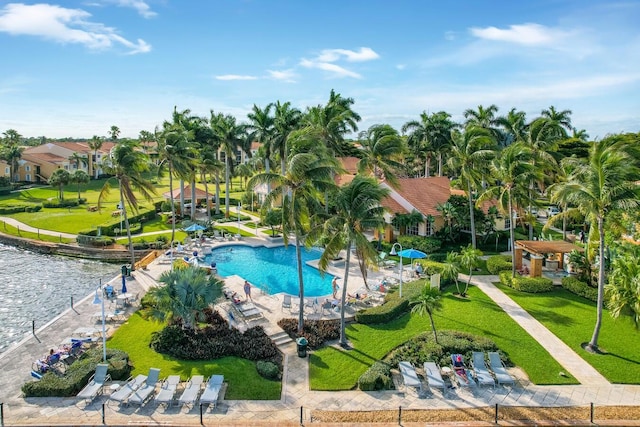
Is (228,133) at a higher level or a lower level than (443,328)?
higher

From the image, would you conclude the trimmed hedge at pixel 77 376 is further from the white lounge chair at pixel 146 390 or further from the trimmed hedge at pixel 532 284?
the trimmed hedge at pixel 532 284

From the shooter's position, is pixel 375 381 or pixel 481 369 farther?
pixel 481 369

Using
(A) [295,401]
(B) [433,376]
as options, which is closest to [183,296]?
(A) [295,401]

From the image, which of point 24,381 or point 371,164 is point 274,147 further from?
point 24,381

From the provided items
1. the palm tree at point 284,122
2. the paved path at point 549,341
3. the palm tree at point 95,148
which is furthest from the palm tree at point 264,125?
the palm tree at point 95,148

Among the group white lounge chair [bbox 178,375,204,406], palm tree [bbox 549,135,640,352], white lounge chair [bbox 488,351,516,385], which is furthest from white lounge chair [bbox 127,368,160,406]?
palm tree [bbox 549,135,640,352]

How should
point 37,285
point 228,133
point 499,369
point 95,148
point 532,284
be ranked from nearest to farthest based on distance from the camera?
point 499,369
point 532,284
point 37,285
point 228,133
point 95,148

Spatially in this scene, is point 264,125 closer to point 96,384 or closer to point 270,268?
point 270,268
